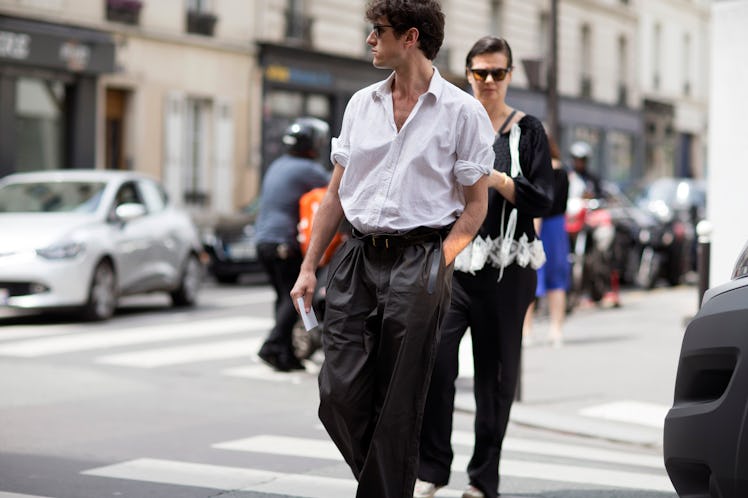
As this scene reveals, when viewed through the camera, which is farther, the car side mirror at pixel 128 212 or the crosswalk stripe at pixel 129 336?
the car side mirror at pixel 128 212

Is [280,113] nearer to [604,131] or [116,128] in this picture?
[116,128]

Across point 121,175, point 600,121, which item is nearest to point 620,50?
point 600,121

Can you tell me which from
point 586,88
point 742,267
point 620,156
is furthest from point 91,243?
point 620,156

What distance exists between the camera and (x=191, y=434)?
295 inches

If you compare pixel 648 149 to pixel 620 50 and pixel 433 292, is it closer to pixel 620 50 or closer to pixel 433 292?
pixel 620 50

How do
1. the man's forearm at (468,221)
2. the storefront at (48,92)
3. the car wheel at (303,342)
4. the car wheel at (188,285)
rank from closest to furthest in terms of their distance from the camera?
the man's forearm at (468,221)
the car wheel at (303,342)
the car wheel at (188,285)
the storefront at (48,92)

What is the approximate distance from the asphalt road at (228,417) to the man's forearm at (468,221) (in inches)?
62.0

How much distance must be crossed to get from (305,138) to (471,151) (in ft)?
17.7

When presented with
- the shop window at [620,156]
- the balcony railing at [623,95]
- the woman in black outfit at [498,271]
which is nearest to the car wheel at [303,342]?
the woman in black outfit at [498,271]

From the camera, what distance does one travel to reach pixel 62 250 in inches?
510

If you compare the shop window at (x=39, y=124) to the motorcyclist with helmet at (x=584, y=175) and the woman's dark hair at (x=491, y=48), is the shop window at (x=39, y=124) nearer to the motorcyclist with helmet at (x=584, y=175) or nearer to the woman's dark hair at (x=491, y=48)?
the motorcyclist with helmet at (x=584, y=175)

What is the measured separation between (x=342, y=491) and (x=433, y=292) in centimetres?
159

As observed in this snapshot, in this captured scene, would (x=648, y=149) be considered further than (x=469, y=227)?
Yes

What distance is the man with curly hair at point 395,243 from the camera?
468 centimetres
